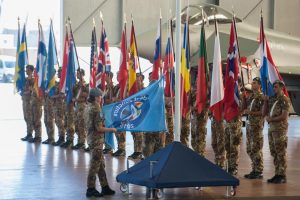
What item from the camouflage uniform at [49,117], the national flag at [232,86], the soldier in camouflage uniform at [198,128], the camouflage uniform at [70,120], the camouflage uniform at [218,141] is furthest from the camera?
the camouflage uniform at [49,117]

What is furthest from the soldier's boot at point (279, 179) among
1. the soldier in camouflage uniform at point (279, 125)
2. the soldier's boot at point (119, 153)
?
the soldier's boot at point (119, 153)

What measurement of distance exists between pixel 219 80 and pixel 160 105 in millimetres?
1313

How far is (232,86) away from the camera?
1108cm

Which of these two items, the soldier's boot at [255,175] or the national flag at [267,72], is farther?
the soldier's boot at [255,175]

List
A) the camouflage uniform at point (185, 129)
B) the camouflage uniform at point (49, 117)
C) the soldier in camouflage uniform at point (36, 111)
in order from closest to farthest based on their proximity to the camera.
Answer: the camouflage uniform at point (185, 129) → the camouflage uniform at point (49, 117) → the soldier in camouflage uniform at point (36, 111)

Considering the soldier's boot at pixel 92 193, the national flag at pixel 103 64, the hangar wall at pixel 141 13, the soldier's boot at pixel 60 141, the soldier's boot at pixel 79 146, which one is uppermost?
the hangar wall at pixel 141 13

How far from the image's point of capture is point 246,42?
18312mm

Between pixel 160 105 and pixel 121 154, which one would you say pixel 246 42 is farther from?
pixel 160 105

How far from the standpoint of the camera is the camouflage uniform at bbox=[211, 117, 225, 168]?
458 inches

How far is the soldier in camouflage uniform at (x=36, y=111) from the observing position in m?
16.8

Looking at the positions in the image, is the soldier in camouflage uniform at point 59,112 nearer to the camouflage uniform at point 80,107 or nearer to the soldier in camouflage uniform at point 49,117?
the soldier in camouflage uniform at point 49,117

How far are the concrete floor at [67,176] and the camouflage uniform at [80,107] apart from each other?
21.6 inches

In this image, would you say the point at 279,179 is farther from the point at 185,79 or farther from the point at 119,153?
the point at 119,153

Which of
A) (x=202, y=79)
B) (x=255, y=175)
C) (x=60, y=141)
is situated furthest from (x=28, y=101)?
(x=255, y=175)
